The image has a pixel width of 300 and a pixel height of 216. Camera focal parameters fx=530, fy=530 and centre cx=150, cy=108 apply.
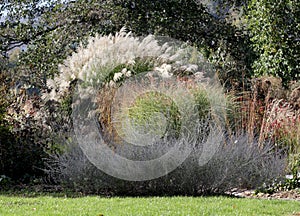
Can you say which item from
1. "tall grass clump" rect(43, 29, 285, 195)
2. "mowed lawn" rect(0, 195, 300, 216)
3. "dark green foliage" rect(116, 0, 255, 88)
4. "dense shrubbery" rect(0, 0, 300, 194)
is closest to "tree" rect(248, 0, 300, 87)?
"dense shrubbery" rect(0, 0, 300, 194)

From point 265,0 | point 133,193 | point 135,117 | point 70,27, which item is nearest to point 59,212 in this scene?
point 133,193

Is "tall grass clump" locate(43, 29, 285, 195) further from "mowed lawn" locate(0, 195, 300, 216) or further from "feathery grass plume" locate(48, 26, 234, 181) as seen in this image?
"mowed lawn" locate(0, 195, 300, 216)

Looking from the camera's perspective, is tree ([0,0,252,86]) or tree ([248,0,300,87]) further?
tree ([0,0,252,86])

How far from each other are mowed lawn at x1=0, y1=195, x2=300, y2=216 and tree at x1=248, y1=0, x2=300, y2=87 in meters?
5.64

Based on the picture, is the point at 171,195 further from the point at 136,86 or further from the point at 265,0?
the point at 265,0

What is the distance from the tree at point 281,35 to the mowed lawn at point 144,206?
5.64 metres

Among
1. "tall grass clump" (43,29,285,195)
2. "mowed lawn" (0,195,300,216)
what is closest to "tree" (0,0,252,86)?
"tall grass clump" (43,29,285,195)

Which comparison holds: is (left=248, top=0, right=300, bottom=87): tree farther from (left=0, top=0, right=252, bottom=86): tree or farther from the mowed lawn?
the mowed lawn

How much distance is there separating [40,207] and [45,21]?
8360 mm

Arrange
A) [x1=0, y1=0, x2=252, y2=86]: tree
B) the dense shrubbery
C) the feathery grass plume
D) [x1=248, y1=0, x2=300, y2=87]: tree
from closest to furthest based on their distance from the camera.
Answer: the feathery grass plume, the dense shrubbery, [x1=248, y1=0, x2=300, y2=87]: tree, [x1=0, y1=0, x2=252, y2=86]: tree

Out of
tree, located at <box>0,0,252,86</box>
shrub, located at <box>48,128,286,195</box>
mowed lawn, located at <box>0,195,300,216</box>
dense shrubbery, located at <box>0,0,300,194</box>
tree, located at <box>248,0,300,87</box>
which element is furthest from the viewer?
tree, located at <box>0,0,252,86</box>

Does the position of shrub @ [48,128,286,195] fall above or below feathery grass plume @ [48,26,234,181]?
below

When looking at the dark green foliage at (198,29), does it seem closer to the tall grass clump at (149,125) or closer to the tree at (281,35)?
the tree at (281,35)

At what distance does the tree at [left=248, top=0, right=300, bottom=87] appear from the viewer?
10672 mm
